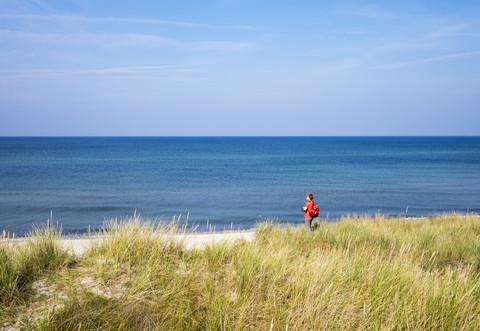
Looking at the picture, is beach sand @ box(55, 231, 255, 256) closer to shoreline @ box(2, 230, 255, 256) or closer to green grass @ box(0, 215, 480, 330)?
shoreline @ box(2, 230, 255, 256)

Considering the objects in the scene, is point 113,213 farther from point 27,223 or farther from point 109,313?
point 109,313

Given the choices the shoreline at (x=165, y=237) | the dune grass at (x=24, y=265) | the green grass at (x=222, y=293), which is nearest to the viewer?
the green grass at (x=222, y=293)

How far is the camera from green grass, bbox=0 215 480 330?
3.55 m

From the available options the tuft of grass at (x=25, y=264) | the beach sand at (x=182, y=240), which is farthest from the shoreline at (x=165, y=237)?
the tuft of grass at (x=25, y=264)

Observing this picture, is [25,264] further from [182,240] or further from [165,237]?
[182,240]

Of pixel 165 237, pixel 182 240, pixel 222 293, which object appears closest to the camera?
pixel 222 293

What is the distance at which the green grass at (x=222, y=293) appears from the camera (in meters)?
3.55

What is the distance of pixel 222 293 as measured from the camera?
3.93 metres

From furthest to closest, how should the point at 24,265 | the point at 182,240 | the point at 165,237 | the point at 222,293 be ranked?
the point at 165,237 < the point at 182,240 < the point at 24,265 < the point at 222,293

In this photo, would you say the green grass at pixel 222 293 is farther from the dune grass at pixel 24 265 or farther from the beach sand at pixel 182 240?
the beach sand at pixel 182 240

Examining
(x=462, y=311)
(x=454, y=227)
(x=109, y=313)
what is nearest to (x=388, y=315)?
(x=462, y=311)

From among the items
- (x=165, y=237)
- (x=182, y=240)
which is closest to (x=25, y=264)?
(x=165, y=237)

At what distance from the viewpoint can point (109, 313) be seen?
11.7ft

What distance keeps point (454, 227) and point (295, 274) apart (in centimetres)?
816
